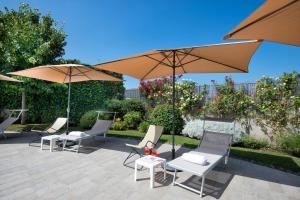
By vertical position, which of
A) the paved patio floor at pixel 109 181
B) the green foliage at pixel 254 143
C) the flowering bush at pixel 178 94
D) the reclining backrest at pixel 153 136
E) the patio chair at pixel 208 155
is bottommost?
the paved patio floor at pixel 109 181

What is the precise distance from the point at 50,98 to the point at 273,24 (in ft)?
41.4

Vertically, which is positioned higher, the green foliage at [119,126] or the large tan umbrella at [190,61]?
the large tan umbrella at [190,61]

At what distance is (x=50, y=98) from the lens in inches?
490

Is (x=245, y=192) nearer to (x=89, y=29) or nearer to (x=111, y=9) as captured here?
(x=111, y=9)

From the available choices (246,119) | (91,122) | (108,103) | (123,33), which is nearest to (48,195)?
(91,122)

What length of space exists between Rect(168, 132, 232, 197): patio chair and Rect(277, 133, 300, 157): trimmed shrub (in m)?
2.91

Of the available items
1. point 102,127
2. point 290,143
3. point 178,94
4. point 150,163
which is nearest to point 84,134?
point 102,127

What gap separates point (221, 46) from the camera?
13.1 ft

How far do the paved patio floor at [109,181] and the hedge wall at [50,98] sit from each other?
5.85 metres

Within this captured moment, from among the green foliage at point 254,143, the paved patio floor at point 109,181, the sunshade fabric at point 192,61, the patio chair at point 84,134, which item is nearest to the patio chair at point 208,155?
the paved patio floor at point 109,181

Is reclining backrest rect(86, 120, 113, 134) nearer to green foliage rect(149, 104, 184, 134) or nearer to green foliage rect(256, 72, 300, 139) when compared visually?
green foliage rect(149, 104, 184, 134)

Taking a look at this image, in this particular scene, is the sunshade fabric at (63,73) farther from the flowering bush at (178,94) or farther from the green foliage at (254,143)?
the green foliage at (254,143)

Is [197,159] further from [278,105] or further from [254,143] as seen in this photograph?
[278,105]

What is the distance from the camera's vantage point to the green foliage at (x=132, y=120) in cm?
1117
